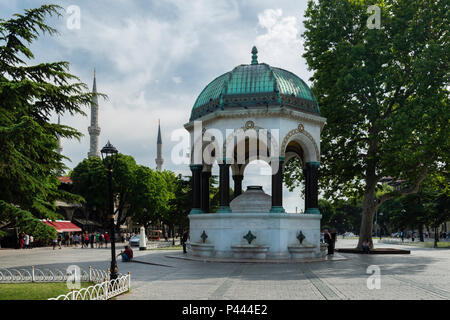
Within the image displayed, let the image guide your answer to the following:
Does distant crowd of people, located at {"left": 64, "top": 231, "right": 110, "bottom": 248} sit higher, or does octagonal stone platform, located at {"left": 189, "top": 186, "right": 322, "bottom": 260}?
octagonal stone platform, located at {"left": 189, "top": 186, "right": 322, "bottom": 260}

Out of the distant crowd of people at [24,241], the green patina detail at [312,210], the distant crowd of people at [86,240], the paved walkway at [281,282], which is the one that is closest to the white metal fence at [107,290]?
the paved walkway at [281,282]

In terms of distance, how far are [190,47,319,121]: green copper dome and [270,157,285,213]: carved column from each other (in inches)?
121

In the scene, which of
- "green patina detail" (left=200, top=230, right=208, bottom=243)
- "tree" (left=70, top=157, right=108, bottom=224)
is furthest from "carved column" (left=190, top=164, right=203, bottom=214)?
"tree" (left=70, top=157, right=108, bottom=224)

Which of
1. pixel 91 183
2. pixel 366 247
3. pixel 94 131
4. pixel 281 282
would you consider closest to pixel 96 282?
pixel 281 282

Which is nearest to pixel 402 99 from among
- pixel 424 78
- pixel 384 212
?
pixel 424 78

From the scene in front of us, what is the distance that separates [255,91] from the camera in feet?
73.1

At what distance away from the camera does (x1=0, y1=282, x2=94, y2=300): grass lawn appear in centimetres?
1115

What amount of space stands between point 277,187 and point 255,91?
5.14 metres

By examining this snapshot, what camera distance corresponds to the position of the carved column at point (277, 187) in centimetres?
2110

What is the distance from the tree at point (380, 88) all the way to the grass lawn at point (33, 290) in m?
18.4

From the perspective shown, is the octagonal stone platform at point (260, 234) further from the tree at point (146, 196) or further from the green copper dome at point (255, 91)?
the tree at point (146, 196)

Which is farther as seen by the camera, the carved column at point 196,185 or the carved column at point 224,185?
the carved column at point 196,185

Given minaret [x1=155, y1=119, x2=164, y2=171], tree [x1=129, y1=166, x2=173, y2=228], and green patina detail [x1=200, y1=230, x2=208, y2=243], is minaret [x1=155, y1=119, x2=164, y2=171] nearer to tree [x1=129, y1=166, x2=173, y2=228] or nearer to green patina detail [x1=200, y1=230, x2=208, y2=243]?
tree [x1=129, y1=166, x2=173, y2=228]

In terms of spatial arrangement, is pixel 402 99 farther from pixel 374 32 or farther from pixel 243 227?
pixel 243 227
